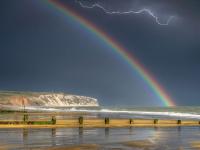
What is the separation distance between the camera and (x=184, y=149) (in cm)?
3038

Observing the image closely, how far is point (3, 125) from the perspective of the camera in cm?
5550

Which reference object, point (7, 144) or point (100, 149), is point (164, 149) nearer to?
point (100, 149)

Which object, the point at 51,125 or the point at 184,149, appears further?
the point at 51,125

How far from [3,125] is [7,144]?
24285 mm

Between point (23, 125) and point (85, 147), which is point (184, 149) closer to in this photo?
point (85, 147)

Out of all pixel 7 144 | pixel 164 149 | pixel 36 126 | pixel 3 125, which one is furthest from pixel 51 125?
pixel 164 149

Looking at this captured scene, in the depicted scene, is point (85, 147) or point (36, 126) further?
point (36, 126)

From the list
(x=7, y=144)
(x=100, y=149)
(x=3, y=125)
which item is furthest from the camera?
(x=3, y=125)

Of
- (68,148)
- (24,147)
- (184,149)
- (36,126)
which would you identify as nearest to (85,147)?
(68,148)

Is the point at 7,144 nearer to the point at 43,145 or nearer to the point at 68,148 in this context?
the point at 43,145

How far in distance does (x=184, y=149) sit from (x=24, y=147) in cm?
1122

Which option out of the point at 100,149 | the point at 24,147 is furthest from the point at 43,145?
the point at 100,149

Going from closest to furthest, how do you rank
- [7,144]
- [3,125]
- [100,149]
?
1. [100,149]
2. [7,144]
3. [3,125]

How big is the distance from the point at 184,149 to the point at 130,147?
387 cm
